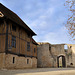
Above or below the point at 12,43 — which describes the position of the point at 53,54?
below

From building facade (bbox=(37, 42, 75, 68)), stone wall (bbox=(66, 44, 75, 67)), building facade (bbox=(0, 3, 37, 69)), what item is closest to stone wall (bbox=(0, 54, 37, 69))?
building facade (bbox=(0, 3, 37, 69))

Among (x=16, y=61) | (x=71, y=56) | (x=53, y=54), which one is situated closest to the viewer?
(x=16, y=61)

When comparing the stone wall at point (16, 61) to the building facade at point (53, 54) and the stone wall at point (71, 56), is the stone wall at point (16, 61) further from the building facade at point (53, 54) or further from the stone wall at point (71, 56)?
the stone wall at point (71, 56)

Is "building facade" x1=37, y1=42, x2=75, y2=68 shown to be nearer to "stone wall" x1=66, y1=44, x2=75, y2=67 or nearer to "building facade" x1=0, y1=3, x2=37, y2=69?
"stone wall" x1=66, y1=44, x2=75, y2=67

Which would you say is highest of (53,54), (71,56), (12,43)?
(12,43)

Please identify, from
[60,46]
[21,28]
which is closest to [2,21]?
[21,28]

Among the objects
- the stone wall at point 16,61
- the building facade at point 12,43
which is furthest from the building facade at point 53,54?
the building facade at point 12,43

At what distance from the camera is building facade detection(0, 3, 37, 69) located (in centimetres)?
1553

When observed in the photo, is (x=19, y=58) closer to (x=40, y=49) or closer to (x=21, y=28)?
(x=21, y=28)

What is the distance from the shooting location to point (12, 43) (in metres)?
17.0

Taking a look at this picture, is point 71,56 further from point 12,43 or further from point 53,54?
point 12,43

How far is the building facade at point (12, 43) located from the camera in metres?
15.5

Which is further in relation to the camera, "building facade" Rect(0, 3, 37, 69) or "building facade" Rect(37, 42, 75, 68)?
"building facade" Rect(37, 42, 75, 68)

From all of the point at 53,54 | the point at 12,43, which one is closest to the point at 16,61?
the point at 12,43
